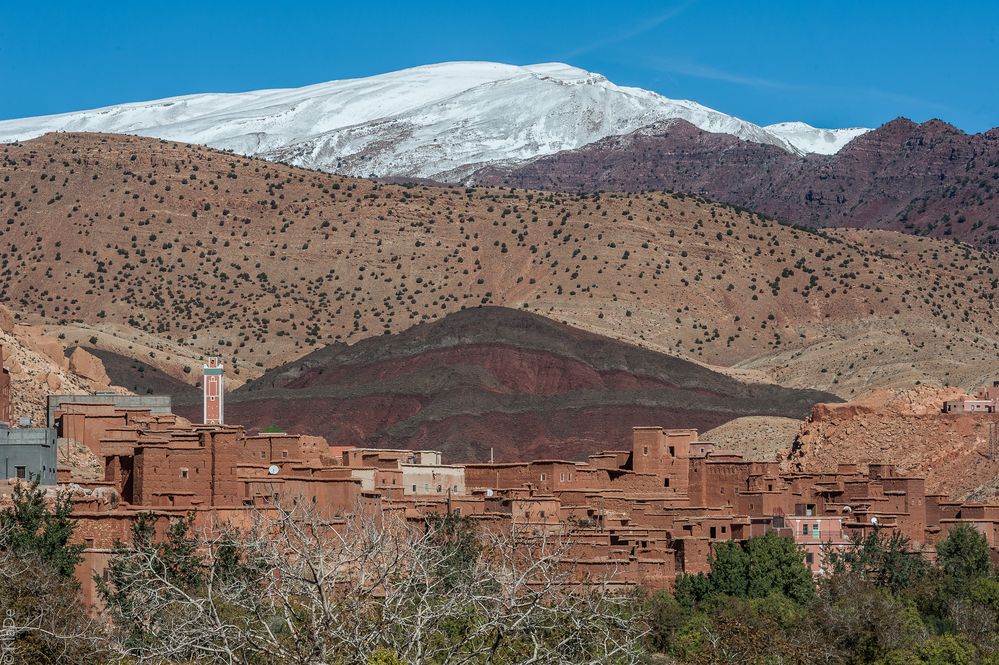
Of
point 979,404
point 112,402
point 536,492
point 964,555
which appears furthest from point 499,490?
point 979,404

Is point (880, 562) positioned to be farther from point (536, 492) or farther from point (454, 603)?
point (454, 603)

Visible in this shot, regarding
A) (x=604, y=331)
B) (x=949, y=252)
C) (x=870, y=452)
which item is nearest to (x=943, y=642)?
(x=870, y=452)

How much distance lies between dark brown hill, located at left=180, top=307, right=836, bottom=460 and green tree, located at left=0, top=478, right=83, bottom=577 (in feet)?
156

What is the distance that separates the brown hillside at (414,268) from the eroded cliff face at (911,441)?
126ft

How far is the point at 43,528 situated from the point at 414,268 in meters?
107

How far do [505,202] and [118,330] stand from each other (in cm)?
4280

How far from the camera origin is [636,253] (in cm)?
14688

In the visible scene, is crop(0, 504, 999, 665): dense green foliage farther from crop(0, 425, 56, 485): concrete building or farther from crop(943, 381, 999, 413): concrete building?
crop(943, 381, 999, 413): concrete building

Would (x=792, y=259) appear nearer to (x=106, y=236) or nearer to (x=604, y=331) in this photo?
(x=604, y=331)

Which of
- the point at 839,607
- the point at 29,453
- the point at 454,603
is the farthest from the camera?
the point at 29,453

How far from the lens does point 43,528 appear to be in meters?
42.8

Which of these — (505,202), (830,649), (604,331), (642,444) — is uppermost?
(505,202)

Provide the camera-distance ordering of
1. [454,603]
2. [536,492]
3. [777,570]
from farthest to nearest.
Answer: [536,492] → [777,570] → [454,603]

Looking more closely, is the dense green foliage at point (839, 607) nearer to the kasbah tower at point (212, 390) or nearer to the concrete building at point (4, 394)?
the concrete building at point (4, 394)
